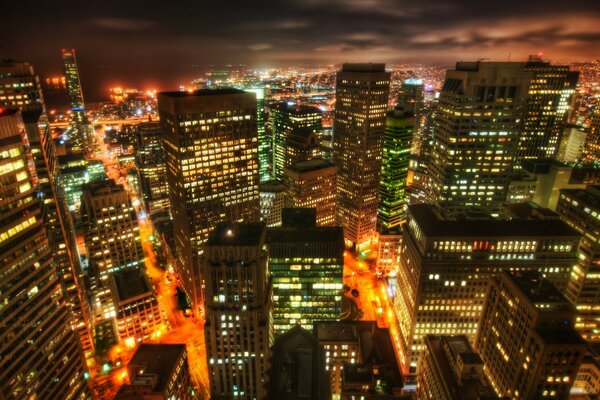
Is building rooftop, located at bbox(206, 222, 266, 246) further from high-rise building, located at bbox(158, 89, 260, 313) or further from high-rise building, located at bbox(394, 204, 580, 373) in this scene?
high-rise building, located at bbox(394, 204, 580, 373)

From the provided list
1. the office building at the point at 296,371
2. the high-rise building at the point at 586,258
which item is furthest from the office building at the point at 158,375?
the high-rise building at the point at 586,258

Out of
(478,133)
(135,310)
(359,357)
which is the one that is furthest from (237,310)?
(478,133)

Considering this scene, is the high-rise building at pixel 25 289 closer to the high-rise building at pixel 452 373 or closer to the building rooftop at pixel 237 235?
the building rooftop at pixel 237 235

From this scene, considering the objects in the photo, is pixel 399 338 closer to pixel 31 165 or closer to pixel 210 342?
pixel 210 342

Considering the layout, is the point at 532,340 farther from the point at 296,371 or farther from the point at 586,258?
the point at 296,371

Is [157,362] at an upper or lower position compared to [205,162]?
lower
